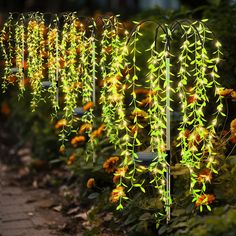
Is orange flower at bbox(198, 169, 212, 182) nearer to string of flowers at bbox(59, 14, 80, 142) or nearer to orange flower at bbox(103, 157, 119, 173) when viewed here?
orange flower at bbox(103, 157, 119, 173)

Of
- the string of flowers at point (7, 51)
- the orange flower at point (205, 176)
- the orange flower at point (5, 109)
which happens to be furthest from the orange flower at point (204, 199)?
the orange flower at point (5, 109)

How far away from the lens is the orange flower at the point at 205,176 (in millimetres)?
4170

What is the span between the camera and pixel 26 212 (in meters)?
5.98

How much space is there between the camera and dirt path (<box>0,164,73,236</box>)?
532 cm

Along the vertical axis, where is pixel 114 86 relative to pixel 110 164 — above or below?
above

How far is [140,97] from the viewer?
261 inches

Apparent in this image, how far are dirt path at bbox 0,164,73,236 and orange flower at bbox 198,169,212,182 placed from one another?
1525mm

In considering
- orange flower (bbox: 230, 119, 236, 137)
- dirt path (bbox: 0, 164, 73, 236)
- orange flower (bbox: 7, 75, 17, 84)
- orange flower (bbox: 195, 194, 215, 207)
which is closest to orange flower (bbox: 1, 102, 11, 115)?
dirt path (bbox: 0, 164, 73, 236)

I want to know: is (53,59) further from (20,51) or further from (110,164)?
(110,164)

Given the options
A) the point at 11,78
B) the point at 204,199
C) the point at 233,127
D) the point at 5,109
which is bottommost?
the point at 5,109

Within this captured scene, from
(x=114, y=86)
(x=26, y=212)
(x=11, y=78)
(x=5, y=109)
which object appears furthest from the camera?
(x=5, y=109)

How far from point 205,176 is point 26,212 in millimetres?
2377

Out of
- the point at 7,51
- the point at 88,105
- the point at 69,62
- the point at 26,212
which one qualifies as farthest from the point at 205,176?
the point at 26,212

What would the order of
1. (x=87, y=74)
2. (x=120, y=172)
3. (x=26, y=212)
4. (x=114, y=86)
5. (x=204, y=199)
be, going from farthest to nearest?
(x=26, y=212) < (x=87, y=74) < (x=120, y=172) < (x=114, y=86) < (x=204, y=199)
